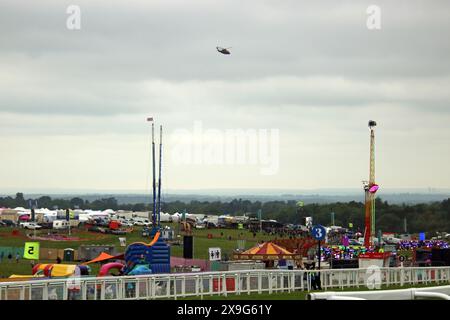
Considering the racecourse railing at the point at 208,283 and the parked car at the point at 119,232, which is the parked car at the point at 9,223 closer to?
the parked car at the point at 119,232

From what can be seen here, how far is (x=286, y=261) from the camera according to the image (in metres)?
41.6

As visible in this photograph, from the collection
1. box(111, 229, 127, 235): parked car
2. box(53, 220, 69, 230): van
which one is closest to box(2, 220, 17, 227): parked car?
box(53, 220, 69, 230): van

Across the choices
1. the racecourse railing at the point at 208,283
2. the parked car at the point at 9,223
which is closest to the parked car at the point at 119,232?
the parked car at the point at 9,223

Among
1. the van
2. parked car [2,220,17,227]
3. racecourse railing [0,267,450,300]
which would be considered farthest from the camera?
parked car [2,220,17,227]

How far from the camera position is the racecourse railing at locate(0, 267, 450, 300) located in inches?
765

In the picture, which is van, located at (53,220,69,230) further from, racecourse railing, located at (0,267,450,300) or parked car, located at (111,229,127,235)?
racecourse railing, located at (0,267,450,300)

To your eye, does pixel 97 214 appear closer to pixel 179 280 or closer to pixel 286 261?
pixel 286 261

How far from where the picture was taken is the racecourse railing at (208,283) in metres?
19.4

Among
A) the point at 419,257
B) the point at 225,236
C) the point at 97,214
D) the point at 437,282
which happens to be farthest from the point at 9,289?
the point at 97,214

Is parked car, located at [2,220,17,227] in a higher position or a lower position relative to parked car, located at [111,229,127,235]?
higher

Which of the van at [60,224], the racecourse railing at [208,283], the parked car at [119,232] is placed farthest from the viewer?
the van at [60,224]

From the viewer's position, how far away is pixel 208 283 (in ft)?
79.5
